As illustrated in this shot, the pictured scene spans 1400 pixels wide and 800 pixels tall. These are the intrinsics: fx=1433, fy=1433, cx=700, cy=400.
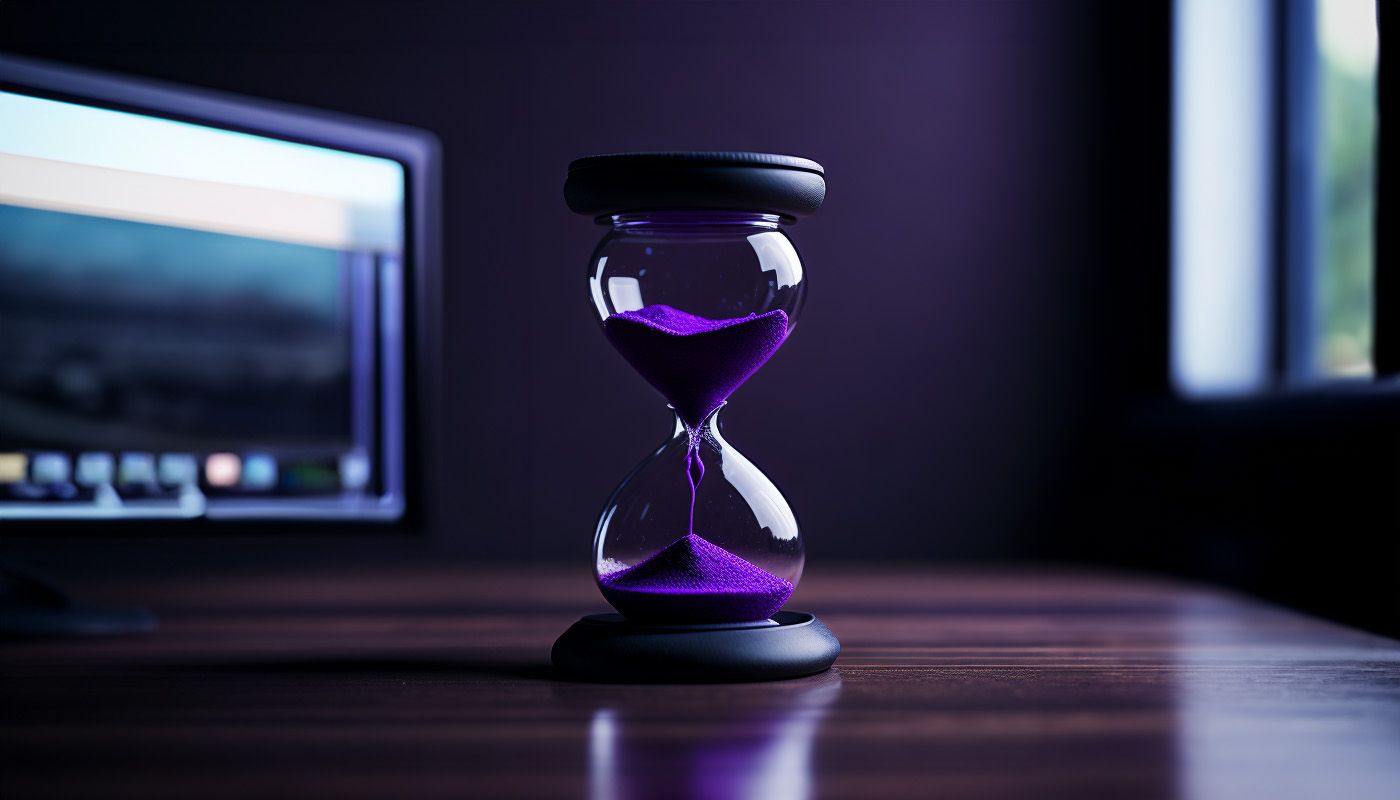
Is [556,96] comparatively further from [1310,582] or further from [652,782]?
[652,782]

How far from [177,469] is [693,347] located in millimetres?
666

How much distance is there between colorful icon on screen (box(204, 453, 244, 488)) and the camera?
4.54 ft

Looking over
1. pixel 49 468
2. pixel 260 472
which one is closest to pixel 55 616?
pixel 49 468

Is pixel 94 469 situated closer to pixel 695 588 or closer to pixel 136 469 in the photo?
pixel 136 469

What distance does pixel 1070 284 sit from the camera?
2.27 meters

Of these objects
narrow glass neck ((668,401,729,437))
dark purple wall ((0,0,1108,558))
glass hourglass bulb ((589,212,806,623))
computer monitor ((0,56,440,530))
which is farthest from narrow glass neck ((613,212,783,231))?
dark purple wall ((0,0,1108,558))

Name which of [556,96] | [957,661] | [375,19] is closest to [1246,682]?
[957,661]

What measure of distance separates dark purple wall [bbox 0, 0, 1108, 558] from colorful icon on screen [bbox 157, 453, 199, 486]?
90 cm

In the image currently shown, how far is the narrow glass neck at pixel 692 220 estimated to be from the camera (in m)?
0.98

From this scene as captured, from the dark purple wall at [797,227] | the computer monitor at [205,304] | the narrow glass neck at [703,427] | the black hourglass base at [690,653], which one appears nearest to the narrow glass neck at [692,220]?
the narrow glass neck at [703,427]

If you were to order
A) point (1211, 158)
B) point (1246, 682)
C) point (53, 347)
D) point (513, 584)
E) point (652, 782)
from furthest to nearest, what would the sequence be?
point (1211, 158)
point (513, 584)
point (53, 347)
point (1246, 682)
point (652, 782)

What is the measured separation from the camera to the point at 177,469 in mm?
1366

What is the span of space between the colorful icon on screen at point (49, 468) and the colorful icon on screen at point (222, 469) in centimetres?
13

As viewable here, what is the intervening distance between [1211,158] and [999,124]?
33 centimetres
